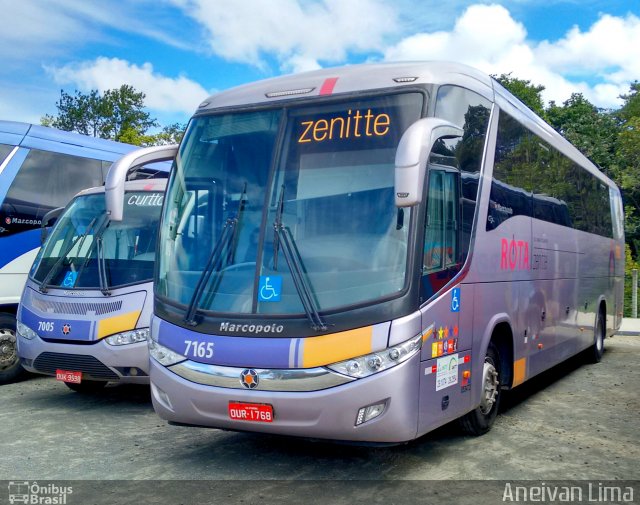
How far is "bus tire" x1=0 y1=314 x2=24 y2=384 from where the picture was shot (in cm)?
1003

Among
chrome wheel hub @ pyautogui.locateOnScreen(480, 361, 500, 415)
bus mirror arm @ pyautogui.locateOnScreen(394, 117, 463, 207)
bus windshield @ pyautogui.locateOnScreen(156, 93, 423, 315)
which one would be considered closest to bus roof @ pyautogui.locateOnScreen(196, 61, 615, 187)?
bus windshield @ pyautogui.locateOnScreen(156, 93, 423, 315)

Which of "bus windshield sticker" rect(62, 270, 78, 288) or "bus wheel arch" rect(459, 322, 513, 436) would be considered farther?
"bus windshield sticker" rect(62, 270, 78, 288)

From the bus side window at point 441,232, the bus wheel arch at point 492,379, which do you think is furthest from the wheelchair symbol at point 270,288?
the bus wheel arch at point 492,379

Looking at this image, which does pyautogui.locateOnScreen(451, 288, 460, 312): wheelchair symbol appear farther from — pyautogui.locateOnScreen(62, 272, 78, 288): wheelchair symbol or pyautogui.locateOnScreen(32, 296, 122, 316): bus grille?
pyautogui.locateOnScreen(62, 272, 78, 288): wheelchair symbol

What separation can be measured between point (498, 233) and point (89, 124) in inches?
1929

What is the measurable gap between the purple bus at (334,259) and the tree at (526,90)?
170ft

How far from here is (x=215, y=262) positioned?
18.8 feet

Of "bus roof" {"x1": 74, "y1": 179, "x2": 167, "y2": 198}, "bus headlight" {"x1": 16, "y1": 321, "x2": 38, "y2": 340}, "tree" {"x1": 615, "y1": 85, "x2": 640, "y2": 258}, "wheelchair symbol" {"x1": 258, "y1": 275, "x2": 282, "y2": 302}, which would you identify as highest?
"tree" {"x1": 615, "y1": 85, "x2": 640, "y2": 258}

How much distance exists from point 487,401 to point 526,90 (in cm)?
5345

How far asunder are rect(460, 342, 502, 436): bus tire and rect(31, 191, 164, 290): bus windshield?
3.90 meters

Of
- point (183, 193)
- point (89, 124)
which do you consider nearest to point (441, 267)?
point (183, 193)

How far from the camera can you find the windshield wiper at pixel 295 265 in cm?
526

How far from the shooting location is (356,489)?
5.35 meters

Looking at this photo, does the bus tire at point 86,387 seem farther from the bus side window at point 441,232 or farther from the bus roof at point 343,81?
the bus side window at point 441,232
